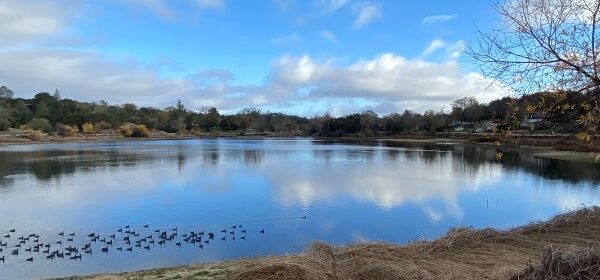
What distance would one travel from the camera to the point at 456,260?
27.8ft

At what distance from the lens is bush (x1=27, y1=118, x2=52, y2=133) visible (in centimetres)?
10629

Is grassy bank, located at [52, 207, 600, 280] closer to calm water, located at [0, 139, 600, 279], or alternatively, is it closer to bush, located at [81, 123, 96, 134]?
calm water, located at [0, 139, 600, 279]

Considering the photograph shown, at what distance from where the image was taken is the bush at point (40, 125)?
349 ft

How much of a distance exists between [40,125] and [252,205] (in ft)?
337

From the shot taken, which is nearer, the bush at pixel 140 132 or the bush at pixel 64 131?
the bush at pixel 64 131

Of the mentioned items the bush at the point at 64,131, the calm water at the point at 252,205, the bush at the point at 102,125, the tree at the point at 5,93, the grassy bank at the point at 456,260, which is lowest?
the calm water at the point at 252,205

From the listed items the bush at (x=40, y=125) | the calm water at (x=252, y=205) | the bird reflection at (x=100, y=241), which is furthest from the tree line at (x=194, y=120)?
the bird reflection at (x=100, y=241)

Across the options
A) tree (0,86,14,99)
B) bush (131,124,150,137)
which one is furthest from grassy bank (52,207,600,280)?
tree (0,86,14,99)

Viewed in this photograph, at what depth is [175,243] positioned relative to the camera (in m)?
14.4

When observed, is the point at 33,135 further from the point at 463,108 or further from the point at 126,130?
the point at 463,108

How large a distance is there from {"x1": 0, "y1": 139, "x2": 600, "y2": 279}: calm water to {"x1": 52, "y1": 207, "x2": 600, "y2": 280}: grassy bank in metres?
3.90

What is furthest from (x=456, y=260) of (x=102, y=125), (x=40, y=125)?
(x=102, y=125)

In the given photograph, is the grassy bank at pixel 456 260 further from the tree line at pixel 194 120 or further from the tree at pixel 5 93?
the tree at pixel 5 93

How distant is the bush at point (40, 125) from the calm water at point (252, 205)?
78.6 metres
